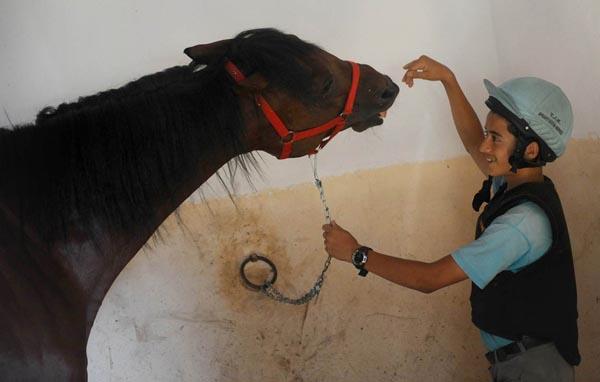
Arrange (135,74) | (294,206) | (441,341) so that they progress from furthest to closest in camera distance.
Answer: (441,341), (294,206), (135,74)

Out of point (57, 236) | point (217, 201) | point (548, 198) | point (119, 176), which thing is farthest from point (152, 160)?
point (548, 198)

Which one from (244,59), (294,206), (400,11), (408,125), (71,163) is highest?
(400,11)

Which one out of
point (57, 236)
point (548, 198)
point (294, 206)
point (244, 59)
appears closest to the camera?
point (57, 236)

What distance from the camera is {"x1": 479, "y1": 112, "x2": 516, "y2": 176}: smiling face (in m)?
1.51

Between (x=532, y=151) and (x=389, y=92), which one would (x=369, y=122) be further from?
(x=532, y=151)

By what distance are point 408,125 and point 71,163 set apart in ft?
4.69

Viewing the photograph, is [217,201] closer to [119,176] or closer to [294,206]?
[294,206]

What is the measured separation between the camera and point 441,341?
238cm

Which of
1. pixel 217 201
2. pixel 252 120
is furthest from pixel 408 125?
pixel 252 120

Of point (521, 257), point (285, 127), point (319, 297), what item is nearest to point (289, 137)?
point (285, 127)

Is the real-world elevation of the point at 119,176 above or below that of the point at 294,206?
above

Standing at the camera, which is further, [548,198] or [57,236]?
[548,198]

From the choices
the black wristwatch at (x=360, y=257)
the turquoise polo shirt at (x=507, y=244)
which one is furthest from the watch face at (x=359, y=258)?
the turquoise polo shirt at (x=507, y=244)

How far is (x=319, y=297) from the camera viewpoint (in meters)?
2.28
